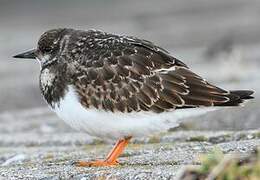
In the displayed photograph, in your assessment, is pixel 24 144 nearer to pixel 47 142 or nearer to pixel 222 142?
pixel 47 142

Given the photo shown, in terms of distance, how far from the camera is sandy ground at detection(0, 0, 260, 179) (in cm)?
750

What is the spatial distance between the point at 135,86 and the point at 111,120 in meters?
0.37

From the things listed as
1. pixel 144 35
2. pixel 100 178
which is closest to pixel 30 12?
pixel 144 35

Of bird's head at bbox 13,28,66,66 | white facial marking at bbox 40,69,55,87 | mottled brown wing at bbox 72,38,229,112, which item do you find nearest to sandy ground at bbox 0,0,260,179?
mottled brown wing at bbox 72,38,229,112

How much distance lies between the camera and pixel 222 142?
854 cm

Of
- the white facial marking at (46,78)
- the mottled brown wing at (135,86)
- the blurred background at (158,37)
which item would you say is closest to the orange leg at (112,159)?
the mottled brown wing at (135,86)

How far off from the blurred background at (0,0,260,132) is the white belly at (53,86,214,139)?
8.58 ft

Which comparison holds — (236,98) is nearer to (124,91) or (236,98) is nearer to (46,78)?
(124,91)

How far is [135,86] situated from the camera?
24.3ft

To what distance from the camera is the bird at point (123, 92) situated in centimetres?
727

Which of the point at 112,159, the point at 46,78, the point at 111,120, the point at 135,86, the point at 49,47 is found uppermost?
the point at 49,47

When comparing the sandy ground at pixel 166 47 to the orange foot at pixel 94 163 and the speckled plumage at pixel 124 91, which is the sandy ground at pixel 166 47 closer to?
the orange foot at pixel 94 163

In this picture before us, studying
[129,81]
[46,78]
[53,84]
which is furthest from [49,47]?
[129,81]

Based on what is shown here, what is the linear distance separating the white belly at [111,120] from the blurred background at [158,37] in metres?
2.62
